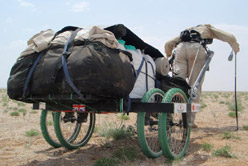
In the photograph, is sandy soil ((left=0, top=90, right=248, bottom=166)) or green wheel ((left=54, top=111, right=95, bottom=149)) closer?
sandy soil ((left=0, top=90, right=248, bottom=166))

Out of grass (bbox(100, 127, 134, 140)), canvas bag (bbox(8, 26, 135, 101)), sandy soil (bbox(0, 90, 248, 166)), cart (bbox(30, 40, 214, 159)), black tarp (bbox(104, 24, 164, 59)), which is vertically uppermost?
black tarp (bbox(104, 24, 164, 59))

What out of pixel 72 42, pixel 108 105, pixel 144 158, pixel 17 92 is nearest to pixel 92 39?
pixel 72 42

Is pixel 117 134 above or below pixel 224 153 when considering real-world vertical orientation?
above

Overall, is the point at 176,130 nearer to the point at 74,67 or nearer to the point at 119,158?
the point at 119,158

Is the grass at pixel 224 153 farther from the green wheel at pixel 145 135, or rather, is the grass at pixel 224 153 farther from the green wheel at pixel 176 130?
the green wheel at pixel 145 135

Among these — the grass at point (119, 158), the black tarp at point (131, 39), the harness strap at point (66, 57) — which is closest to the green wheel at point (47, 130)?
the grass at point (119, 158)

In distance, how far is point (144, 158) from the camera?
12.3ft

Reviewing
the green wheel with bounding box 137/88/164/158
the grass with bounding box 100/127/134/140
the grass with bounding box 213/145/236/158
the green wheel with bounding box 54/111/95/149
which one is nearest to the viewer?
the green wheel with bounding box 137/88/164/158

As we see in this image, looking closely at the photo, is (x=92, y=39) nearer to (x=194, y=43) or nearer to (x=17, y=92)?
(x=17, y=92)

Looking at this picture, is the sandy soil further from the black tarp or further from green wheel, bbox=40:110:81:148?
the black tarp

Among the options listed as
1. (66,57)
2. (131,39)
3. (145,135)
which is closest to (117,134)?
(145,135)

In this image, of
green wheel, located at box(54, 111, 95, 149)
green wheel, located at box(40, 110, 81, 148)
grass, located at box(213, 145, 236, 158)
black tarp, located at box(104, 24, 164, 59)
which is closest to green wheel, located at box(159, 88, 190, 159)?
grass, located at box(213, 145, 236, 158)

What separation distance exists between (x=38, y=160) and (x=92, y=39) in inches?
76.5

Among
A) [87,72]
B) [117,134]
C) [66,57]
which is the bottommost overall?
[117,134]
